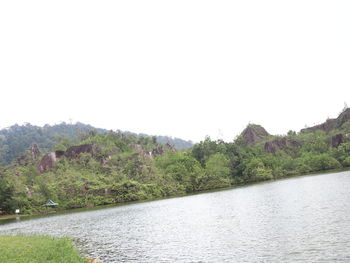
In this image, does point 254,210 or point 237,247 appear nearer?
point 237,247

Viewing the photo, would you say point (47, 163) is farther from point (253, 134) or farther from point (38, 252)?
point (253, 134)

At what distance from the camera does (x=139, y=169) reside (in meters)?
107

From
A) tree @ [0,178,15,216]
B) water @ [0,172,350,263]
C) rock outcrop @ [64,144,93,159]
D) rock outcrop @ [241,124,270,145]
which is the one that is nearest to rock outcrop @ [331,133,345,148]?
rock outcrop @ [241,124,270,145]

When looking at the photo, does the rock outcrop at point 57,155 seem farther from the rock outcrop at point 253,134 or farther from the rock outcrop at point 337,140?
the rock outcrop at point 337,140

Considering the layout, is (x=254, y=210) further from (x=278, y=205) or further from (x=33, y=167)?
(x=33, y=167)

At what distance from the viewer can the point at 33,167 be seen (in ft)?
357

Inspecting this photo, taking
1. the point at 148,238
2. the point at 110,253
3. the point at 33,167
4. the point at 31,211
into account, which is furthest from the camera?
the point at 33,167

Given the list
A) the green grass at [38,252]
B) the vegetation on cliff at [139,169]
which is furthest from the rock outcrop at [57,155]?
the green grass at [38,252]

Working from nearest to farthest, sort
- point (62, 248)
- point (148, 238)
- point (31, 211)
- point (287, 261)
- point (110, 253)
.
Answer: point (287, 261) → point (62, 248) → point (110, 253) → point (148, 238) → point (31, 211)

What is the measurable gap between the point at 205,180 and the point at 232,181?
13.6 metres

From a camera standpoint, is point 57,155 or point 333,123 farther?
point 333,123

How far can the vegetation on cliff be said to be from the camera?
297ft

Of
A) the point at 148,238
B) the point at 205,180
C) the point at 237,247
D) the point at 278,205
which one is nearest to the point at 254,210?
the point at 278,205

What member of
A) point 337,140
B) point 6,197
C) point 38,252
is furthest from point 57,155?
point 337,140
